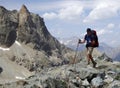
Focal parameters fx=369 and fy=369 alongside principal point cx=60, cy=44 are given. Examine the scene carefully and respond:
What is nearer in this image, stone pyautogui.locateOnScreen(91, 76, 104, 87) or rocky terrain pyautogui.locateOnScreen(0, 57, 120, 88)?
rocky terrain pyautogui.locateOnScreen(0, 57, 120, 88)

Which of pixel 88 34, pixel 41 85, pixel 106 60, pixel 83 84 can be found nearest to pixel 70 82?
pixel 83 84

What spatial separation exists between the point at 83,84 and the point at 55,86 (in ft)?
8.02

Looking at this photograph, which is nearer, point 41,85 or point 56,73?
point 41,85

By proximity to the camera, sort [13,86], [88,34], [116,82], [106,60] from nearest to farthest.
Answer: [13,86]
[116,82]
[88,34]
[106,60]

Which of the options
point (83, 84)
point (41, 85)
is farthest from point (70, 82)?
point (41, 85)

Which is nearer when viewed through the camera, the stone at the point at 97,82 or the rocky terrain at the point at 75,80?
the rocky terrain at the point at 75,80

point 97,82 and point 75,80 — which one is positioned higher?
point 75,80

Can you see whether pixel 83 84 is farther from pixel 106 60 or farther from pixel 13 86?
pixel 106 60

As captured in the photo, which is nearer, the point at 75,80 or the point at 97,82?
the point at 97,82

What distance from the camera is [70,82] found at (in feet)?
79.7

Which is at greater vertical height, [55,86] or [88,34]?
[88,34]

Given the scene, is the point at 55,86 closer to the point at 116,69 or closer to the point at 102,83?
the point at 102,83

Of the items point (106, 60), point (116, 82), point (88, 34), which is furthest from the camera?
point (106, 60)

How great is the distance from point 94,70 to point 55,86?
16.5ft
